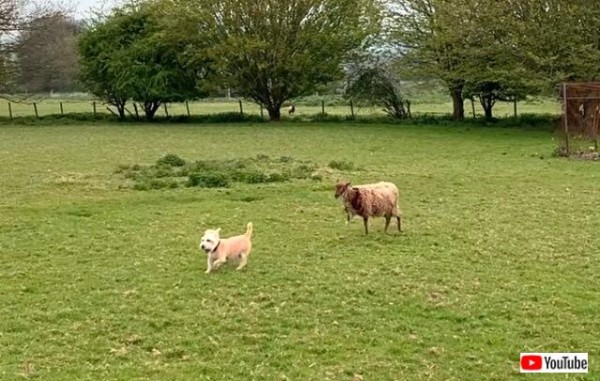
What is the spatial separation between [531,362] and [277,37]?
26605 mm

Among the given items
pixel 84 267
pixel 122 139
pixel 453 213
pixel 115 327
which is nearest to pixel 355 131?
pixel 122 139

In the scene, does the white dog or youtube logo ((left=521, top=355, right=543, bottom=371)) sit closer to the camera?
youtube logo ((left=521, top=355, right=543, bottom=371))

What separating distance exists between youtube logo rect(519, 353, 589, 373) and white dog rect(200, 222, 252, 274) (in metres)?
3.03

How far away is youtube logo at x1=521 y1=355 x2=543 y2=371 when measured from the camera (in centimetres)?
452

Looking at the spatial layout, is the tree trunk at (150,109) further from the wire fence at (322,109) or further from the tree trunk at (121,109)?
the tree trunk at (121,109)

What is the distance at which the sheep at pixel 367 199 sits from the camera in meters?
7.80

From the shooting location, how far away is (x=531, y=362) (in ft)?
15.1

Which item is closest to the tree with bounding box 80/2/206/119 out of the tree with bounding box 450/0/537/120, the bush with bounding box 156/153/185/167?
the tree with bounding box 450/0/537/120

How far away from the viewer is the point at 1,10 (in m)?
25.1

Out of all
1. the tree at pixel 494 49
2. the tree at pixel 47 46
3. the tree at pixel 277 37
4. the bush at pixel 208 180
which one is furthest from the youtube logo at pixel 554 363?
the tree at pixel 47 46

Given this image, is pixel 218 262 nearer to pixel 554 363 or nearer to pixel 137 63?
pixel 554 363

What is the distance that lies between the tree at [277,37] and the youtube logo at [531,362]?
83.7 ft

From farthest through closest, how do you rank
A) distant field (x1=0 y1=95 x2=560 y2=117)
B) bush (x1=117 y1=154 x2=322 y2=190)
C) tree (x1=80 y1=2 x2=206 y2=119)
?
distant field (x1=0 y1=95 x2=560 y2=117), tree (x1=80 y1=2 x2=206 y2=119), bush (x1=117 y1=154 x2=322 y2=190)

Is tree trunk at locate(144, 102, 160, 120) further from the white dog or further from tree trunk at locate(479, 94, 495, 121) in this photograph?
the white dog
